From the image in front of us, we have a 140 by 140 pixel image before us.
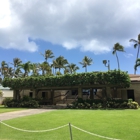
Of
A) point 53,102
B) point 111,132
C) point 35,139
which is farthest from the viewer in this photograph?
point 53,102

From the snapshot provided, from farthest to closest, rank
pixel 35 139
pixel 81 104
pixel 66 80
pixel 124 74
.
A: 1. pixel 66 80
2. pixel 81 104
3. pixel 124 74
4. pixel 35 139

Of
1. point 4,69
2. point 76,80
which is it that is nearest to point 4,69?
point 4,69

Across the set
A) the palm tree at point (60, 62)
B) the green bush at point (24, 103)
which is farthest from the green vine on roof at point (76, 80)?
the palm tree at point (60, 62)

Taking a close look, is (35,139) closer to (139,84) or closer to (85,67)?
(139,84)

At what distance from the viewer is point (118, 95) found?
2691cm

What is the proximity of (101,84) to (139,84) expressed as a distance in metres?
5.81

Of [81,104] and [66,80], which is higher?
[66,80]

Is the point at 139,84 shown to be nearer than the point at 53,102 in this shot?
Yes

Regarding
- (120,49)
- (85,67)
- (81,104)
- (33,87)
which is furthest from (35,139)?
(85,67)

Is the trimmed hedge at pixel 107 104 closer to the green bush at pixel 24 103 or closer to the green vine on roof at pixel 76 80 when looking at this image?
the green vine on roof at pixel 76 80

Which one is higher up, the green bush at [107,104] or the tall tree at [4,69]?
the tall tree at [4,69]

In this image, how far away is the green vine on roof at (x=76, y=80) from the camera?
2103 centimetres

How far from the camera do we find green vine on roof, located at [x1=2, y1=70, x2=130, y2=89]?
828 inches

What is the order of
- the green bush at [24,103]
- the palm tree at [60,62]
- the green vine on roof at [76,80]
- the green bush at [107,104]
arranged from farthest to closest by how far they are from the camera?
the palm tree at [60,62]
the green bush at [24,103]
the green vine on roof at [76,80]
the green bush at [107,104]
